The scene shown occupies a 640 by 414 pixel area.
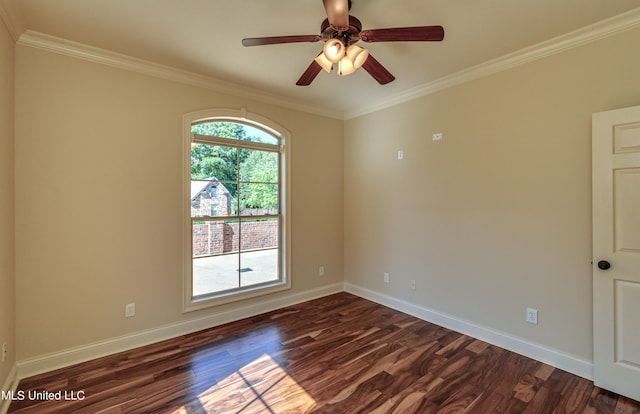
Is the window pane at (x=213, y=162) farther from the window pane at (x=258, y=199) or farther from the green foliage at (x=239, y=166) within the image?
the window pane at (x=258, y=199)

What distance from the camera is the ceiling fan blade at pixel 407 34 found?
5.62ft

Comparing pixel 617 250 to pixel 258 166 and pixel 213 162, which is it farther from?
pixel 213 162

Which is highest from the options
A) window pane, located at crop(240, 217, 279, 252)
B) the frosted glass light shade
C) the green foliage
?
the frosted glass light shade

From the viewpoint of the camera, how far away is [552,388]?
2.21 meters

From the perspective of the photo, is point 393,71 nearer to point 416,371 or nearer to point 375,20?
point 375,20

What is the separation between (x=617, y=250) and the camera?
2.16 m

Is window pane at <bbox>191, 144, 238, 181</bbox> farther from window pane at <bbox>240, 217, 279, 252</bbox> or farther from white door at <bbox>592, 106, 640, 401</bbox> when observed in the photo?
white door at <bbox>592, 106, 640, 401</bbox>

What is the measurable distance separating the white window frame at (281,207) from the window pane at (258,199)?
111 millimetres

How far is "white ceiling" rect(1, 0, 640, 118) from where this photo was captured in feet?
6.61

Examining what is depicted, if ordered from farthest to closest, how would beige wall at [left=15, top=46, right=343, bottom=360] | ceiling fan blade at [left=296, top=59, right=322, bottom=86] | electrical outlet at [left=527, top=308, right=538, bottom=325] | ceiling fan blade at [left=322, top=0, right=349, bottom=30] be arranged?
1. electrical outlet at [left=527, top=308, right=538, bottom=325]
2. beige wall at [left=15, top=46, right=343, bottom=360]
3. ceiling fan blade at [left=296, top=59, right=322, bottom=86]
4. ceiling fan blade at [left=322, top=0, right=349, bottom=30]

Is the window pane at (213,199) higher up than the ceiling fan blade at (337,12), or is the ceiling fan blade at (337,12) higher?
the ceiling fan blade at (337,12)

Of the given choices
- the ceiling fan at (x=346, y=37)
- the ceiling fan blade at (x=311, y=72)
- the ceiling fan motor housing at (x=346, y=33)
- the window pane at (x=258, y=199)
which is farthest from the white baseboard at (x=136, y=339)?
the ceiling fan motor housing at (x=346, y=33)

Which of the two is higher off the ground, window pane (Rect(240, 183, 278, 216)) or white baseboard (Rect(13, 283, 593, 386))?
window pane (Rect(240, 183, 278, 216))

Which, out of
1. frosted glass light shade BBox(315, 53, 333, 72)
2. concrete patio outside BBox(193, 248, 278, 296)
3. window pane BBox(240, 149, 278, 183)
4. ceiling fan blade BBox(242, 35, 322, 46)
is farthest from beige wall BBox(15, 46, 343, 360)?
frosted glass light shade BBox(315, 53, 333, 72)
